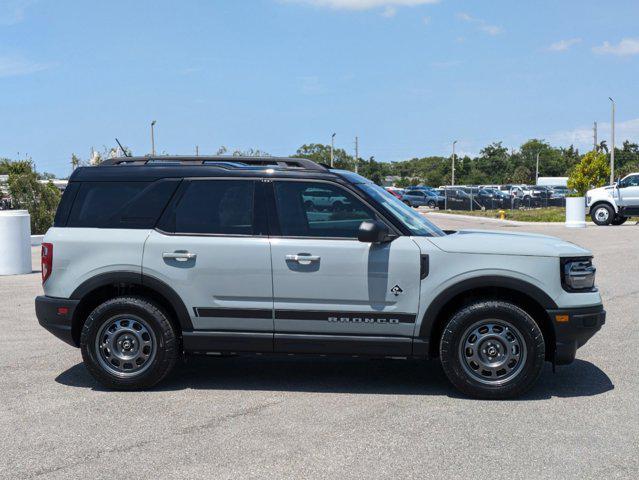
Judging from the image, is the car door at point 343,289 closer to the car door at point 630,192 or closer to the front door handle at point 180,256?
the front door handle at point 180,256

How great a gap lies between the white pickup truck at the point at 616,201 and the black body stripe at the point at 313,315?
26086mm

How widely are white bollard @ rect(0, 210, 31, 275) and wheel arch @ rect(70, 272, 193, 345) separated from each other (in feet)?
28.4

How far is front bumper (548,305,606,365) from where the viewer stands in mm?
5949

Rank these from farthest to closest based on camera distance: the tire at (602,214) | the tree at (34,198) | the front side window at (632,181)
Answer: the tire at (602,214) < the front side window at (632,181) < the tree at (34,198)

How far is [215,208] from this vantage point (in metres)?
6.36

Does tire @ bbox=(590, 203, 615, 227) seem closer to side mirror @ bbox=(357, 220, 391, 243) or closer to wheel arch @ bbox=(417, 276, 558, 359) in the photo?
wheel arch @ bbox=(417, 276, 558, 359)

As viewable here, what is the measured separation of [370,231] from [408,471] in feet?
6.46

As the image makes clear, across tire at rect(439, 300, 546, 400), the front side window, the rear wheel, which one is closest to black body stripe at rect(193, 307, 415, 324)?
tire at rect(439, 300, 546, 400)

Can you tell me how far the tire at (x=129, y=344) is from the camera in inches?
246

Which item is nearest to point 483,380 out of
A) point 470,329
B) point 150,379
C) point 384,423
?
point 470,329

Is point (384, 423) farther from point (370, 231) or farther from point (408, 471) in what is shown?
point (370, 231)

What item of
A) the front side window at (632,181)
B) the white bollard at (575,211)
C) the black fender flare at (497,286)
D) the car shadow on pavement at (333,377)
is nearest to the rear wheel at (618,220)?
the front side window at (632,181)

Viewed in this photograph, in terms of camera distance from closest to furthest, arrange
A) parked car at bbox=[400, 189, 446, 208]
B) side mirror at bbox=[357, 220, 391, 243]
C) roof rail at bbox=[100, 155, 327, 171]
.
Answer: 1. side mirror at bbox=[357, 220, 391, 243]
2. roof rail at bbox=[100, 155, 327, 171]
3. parked car at bbox=[400, 189, 446, 208]

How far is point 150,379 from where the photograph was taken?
629 centimetres
